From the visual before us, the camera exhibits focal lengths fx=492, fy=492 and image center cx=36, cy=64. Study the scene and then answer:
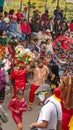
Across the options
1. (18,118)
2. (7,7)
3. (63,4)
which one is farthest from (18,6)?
(18,118)

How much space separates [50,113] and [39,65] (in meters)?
7.41

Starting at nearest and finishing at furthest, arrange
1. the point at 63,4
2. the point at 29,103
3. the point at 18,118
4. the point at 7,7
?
the point at 18,118, the point at 29,103, the point at 7,7, the point at 63,4

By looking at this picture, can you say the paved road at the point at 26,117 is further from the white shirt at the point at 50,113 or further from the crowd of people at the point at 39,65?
the white shirt at the point at 50,113

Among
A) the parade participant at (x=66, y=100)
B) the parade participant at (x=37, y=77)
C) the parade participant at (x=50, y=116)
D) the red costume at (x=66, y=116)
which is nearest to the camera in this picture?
the parade participant at (x=50, y=116)

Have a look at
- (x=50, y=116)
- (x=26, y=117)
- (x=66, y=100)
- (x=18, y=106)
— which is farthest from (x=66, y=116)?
(x=26, y=117)

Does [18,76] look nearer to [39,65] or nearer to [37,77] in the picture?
[37,77]

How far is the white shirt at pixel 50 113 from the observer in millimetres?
7562

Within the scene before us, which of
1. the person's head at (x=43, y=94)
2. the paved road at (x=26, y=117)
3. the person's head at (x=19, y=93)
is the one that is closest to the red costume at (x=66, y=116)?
the person's head at (x=43, y=94)

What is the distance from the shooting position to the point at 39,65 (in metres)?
15.0

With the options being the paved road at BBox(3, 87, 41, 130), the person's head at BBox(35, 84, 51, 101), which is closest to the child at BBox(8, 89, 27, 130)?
the paved road at BBox(3, 87, 41, 130)

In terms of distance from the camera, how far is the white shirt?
7.56 metres

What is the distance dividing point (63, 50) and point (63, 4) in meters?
9.53

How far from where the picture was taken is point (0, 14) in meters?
21.8

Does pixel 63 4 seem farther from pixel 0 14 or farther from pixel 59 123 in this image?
pixel 59 123
